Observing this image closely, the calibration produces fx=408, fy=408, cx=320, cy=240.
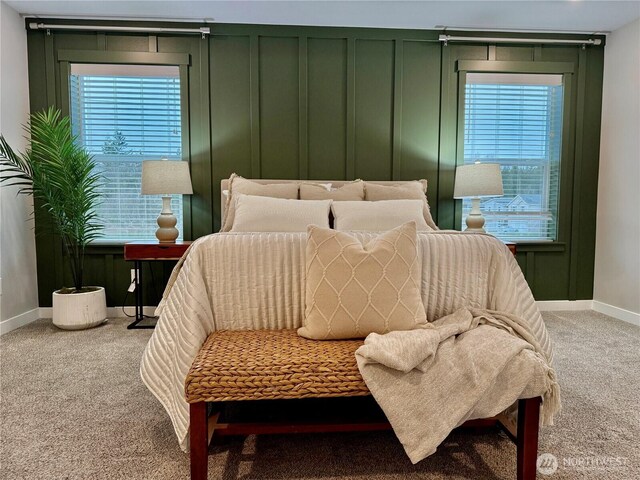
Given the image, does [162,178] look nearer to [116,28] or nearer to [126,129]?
[126,129]

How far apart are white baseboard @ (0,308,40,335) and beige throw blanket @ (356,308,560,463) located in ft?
10.1

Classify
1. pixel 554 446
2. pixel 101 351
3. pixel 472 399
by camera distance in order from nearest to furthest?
pixel 472 399 → pixel 554 446 → pixel 101 351

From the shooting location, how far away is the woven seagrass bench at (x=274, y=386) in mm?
1275

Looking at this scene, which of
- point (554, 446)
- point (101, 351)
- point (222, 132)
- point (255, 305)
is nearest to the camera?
point (554, 446)

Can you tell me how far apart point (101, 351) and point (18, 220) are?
149cm

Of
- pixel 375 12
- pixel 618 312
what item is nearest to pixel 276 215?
pixel 375 12

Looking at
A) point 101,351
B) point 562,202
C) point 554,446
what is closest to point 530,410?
point 554,446

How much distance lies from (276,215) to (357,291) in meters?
1.38

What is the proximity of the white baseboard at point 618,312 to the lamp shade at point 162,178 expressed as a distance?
3.88 metres

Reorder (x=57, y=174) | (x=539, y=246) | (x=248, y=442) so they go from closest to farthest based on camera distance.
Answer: (x=248, y=442), (x=57, y=174), (x=539, y=246)

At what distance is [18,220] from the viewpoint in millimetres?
3326

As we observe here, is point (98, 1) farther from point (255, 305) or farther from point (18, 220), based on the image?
point (255, 305)

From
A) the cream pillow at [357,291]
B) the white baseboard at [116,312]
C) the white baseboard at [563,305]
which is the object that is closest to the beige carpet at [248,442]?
the cream pillow at [357,291]

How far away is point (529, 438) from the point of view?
1323 millimetres
